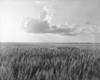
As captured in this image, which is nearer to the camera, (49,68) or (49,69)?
(49,69)


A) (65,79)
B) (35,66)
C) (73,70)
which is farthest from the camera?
(35,66)

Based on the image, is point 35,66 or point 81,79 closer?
point 81,79

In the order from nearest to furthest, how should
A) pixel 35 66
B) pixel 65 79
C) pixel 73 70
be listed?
pixel 65 79
pixel 73 70
pixel 35 66

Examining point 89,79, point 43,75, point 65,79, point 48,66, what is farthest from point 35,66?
point 89,79

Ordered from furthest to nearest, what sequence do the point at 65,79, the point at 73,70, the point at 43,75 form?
the point at 73,70 → the point at 43,75 → the point at 65,79

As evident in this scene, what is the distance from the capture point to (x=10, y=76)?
9.00ft

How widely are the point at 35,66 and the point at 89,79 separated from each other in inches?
57.7

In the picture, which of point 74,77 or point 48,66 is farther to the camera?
point 48,66

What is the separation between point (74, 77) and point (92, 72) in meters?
0.73

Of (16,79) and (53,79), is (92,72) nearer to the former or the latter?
(53,79)

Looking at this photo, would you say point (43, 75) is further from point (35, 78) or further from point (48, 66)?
point (48, 66)

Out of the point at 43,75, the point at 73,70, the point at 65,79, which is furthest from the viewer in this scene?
the point at 73,70

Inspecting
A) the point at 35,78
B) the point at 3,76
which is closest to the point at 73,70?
the point at 35,78

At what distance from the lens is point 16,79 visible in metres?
2.66
